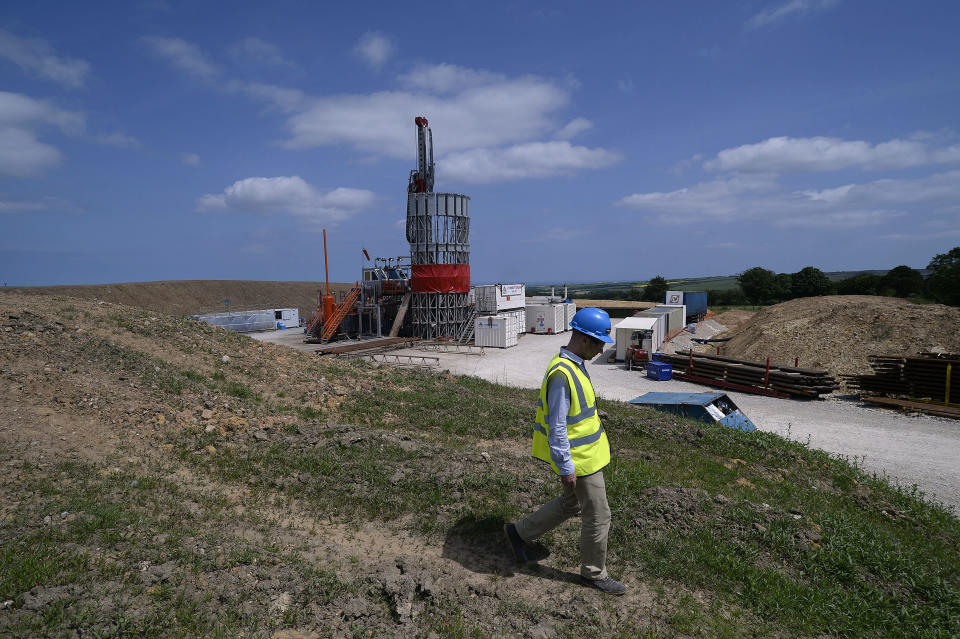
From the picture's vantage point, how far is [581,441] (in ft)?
13.1

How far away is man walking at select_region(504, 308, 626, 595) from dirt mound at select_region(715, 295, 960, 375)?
21541 mm

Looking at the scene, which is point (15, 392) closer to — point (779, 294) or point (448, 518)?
point (448, 518)

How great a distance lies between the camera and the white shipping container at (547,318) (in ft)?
128

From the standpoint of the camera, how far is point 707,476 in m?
7.29

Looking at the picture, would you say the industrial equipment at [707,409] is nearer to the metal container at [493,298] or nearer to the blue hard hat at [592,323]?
the blue hard hat at [592,323]

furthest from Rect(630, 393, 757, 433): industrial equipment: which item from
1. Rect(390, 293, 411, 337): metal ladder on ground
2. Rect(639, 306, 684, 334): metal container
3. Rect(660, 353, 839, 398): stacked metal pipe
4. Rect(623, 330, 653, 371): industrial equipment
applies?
Rect(390, 293, 411, 337): metal ladder on ground

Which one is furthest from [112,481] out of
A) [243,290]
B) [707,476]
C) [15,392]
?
[243,290]

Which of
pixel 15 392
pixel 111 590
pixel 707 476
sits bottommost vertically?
pixel 707 476

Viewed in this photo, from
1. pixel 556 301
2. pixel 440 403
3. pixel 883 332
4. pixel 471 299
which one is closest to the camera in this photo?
pixel 440 403

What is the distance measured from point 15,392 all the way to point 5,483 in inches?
112

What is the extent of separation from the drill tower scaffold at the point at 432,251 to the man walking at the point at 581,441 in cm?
3023

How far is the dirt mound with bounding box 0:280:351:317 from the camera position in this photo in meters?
52.5

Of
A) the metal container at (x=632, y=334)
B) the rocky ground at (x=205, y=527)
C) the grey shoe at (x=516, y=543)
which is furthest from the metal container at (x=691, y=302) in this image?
the grey shoe at (x=516, y=543)

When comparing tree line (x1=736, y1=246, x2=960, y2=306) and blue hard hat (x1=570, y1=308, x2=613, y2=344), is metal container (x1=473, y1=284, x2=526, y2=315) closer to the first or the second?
blue hard hat (x1=570, y1=308, x2=613, y2=344)
